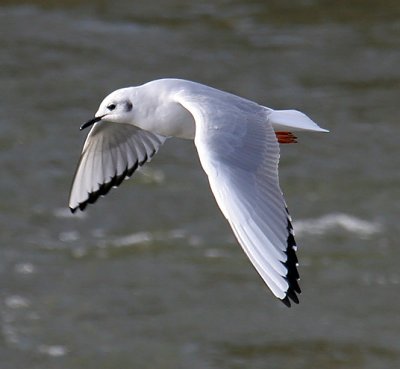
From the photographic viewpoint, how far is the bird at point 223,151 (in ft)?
15.3

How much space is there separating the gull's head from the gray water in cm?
291

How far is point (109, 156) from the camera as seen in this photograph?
600 centimetres

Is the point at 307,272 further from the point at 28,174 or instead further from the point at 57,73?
the point at 57,73

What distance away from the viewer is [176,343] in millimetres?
8312

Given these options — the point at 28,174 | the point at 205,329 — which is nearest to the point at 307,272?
the point at 205,329

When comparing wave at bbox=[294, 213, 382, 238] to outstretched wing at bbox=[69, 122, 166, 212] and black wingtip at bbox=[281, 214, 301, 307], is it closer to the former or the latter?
outstretched wing at bbox=[69, 122, 166, 212]

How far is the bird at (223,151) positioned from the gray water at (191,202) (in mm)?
2424

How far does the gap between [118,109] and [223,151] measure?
66 cm

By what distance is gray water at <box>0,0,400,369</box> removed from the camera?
27.4ft

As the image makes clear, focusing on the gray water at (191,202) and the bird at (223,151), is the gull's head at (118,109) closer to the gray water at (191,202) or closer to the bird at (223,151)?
the bird at (223,151)

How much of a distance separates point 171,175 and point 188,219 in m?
0.53

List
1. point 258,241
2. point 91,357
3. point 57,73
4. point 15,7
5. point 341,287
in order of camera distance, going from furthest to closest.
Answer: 1. point 15,7
2. point 57,73
3. point 341,287
4. point 91,357
5. point 258,241

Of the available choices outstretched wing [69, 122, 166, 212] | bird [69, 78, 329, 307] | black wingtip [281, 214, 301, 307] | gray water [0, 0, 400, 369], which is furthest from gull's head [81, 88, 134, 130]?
gray water [0, 0, 400, 369]

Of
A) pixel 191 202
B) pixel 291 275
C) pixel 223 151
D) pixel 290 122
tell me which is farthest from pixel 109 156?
pixel 191 202
